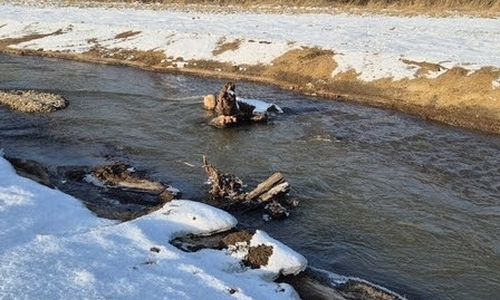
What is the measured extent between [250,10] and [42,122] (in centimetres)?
3623

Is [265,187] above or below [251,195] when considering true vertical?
above

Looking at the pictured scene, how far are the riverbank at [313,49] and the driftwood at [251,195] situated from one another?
1211 centimetres

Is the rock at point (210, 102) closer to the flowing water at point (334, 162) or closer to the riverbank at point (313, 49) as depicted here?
the flowing water at point (334, 162)

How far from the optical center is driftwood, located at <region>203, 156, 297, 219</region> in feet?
48.2

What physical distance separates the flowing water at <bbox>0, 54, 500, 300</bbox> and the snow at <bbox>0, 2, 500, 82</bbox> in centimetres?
504

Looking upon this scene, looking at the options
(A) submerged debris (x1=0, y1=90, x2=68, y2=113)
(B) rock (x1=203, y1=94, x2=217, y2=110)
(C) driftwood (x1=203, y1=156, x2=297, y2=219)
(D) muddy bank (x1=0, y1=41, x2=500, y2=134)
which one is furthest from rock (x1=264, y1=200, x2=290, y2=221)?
(A) submerged debris (x1=0, y1=90, x2=68, y2=113)

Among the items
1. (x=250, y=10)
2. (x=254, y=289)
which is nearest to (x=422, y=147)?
(x=254, y=289)

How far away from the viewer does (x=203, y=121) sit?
23.0 metres

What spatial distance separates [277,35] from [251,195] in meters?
24.0

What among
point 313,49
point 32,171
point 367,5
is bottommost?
point 32,171

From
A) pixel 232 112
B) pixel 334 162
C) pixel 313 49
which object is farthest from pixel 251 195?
pixel 313 49

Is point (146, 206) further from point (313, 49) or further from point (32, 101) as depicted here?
point (313, 49)

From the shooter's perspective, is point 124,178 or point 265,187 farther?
point 124,178

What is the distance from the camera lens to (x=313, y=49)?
3203 cm
